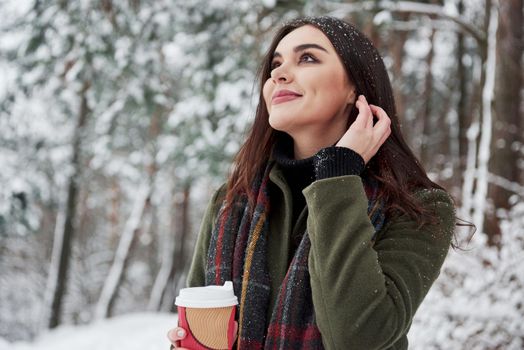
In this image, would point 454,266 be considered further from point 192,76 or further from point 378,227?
point 192,76

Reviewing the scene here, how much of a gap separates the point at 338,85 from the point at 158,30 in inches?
261

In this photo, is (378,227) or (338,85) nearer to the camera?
(378,227)

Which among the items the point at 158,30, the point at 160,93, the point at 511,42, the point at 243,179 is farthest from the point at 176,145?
the point at 243,179

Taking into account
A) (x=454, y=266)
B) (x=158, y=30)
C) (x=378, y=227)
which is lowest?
(x=454, y=266)

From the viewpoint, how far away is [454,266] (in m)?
5.21

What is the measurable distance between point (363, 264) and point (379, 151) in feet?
1.78

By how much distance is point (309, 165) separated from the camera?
1.88 meters

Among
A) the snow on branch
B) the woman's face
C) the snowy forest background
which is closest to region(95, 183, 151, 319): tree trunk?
the snowy forest background

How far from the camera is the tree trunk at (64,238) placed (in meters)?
10.8

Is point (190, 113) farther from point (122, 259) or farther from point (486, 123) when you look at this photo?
point (122, 259)

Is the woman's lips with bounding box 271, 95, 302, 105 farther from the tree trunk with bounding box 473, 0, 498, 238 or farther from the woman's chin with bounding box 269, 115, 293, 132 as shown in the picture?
the tree trunk with bounding box 473, 0, 498, 238

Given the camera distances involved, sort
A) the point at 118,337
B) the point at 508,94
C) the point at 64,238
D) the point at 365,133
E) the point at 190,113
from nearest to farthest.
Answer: the point at 365,133
the point at 508,94
the point at 118,337
the point at 190,113
the point at 64,238

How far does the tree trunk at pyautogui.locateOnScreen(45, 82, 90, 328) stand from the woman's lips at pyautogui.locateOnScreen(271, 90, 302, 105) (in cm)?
939

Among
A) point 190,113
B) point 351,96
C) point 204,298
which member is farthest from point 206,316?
point 190,113
